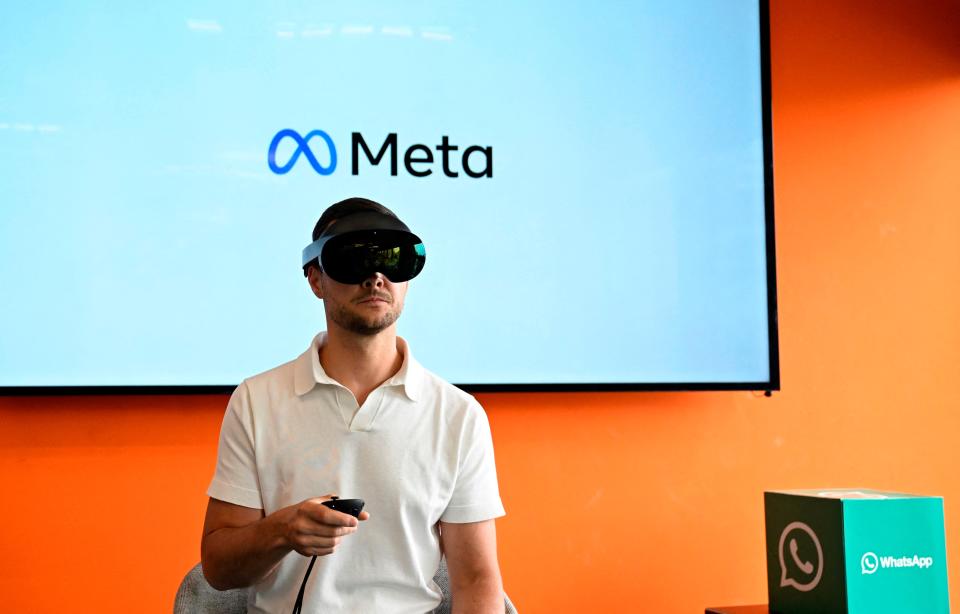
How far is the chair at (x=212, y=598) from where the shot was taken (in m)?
1.78

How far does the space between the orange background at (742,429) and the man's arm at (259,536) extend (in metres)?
0.76

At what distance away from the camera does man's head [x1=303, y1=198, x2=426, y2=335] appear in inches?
69.7

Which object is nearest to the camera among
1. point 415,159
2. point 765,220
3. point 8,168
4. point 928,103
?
point 8,168

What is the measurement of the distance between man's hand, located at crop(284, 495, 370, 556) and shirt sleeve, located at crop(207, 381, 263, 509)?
22 centimetres

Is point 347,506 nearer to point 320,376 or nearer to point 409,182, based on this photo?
point 320,376

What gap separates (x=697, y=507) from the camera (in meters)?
2.75

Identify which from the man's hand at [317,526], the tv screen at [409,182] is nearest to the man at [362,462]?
the man's hand at [317,526]

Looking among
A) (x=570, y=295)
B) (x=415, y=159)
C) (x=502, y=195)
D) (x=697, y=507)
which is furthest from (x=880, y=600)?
(x=415, y=159)

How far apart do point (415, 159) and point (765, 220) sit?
94 centimetres

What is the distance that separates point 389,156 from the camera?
2.55 metres

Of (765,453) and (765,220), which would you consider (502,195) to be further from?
(765,453)

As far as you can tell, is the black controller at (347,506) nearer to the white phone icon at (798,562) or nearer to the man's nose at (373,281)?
the man's nose at (373,281)

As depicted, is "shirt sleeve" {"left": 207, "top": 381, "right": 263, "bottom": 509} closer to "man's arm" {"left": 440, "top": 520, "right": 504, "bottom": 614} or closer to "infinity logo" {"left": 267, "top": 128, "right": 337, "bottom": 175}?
"man's arm" {"left": 440, "top": 520, "right": 504, "bottom": 614}

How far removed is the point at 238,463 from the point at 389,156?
103 cm
